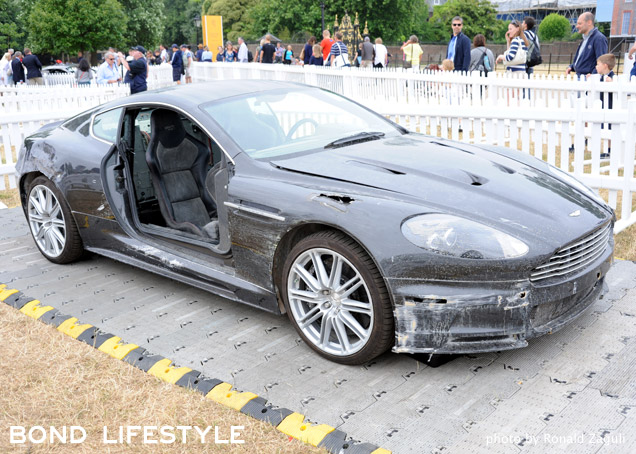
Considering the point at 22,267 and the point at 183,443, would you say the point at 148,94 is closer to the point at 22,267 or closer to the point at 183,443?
the point at 22,267

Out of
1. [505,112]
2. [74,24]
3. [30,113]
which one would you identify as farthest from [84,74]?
[74,24]

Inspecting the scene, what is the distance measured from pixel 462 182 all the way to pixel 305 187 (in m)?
0.89

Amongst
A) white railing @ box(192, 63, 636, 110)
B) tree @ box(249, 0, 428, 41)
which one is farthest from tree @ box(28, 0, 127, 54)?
white railing @ box(192, 63, 636, 110)

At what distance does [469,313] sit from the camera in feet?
10.8

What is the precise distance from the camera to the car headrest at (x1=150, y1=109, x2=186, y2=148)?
505 cm

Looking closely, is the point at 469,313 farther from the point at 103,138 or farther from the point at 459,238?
the point at 103,138

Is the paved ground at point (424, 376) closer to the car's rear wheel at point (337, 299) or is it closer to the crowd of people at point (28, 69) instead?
the car's rear wheel at point (337, 299)

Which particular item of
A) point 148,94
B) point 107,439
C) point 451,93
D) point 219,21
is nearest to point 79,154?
point 148,94

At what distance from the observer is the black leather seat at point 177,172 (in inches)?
199

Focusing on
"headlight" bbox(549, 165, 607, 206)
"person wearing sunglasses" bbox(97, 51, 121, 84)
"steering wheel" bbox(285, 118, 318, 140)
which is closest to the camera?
"headlight" bbox(549, 165, 607, 206)

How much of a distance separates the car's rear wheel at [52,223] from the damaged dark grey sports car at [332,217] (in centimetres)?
2

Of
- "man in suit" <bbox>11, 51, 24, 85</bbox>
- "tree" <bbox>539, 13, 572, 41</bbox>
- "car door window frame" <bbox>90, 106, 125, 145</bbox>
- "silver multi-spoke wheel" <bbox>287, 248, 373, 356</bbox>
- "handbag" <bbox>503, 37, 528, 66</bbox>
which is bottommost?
"silver multi-spoke wheel" <bbox>287, 248, 373, 356</bbox>

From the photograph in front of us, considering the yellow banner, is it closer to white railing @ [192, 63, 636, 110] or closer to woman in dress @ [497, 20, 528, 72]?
white railing @ [192, 63, 636, 110]

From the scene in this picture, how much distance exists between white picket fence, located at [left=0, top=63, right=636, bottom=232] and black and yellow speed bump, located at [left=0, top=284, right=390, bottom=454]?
378cm
